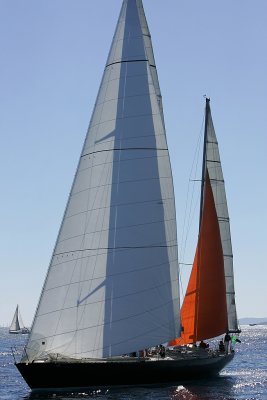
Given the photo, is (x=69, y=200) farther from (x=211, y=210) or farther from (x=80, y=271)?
(x=211, y=210)

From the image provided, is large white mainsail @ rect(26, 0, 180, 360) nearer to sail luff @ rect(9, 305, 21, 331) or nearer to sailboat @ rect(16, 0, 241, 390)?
sailboat @ rect(16, 0, 241, 390)

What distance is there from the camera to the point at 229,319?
47062 mm

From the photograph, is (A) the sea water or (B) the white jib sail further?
(B) the white jib sail

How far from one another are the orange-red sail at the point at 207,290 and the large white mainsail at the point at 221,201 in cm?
438

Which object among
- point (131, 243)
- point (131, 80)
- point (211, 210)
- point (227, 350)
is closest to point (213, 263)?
point (211, 210)

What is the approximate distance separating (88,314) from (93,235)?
352 cm

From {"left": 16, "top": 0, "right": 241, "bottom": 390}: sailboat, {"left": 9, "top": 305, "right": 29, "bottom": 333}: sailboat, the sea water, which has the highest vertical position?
{"left": 9, "top": 305, "right": 29, "bottom": 333}: sailboat

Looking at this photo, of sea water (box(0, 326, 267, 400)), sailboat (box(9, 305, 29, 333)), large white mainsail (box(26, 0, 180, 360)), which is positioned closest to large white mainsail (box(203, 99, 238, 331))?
sea water (box(0, 326, 267, 400))

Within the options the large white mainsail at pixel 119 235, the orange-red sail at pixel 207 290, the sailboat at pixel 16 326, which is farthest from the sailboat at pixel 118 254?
the sailboat at pixel 16 326

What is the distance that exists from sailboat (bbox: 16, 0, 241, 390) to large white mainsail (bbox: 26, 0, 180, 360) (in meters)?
0.04

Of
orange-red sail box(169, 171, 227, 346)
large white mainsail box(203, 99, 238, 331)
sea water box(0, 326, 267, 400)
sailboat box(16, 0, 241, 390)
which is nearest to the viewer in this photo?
sea water box(0, 326, 267, 400)

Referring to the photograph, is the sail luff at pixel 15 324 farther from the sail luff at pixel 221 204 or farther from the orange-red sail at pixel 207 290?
the orange-red sail at pixel 207 290

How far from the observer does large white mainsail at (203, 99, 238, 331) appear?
46625 mm

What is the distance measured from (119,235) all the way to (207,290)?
9.29 metres
